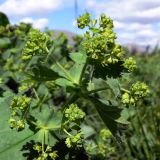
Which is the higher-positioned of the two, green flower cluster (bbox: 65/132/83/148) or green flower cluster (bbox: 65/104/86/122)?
green flower cluster (bbox: 65/104/86/122)

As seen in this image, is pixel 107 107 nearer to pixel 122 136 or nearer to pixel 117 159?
pixel 122 136

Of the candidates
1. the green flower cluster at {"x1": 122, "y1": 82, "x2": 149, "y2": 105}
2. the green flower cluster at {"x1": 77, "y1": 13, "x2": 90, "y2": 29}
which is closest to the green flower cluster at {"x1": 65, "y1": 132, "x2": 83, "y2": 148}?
the green flower cluster at {"x1": 122, "y1": 82, "x2": 149, "y2": 105}

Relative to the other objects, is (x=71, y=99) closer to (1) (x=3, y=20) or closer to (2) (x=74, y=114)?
(2) (x=74, y=114)

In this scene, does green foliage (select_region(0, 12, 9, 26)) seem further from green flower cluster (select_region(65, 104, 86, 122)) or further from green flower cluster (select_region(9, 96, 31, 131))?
green flower cluster (select_region(65, 104, 86, 122))

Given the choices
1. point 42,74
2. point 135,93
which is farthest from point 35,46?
point 135,93

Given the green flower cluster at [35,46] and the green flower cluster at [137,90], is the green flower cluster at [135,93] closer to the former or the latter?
the green flower cluster at [137,90]

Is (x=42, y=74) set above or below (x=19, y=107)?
above
